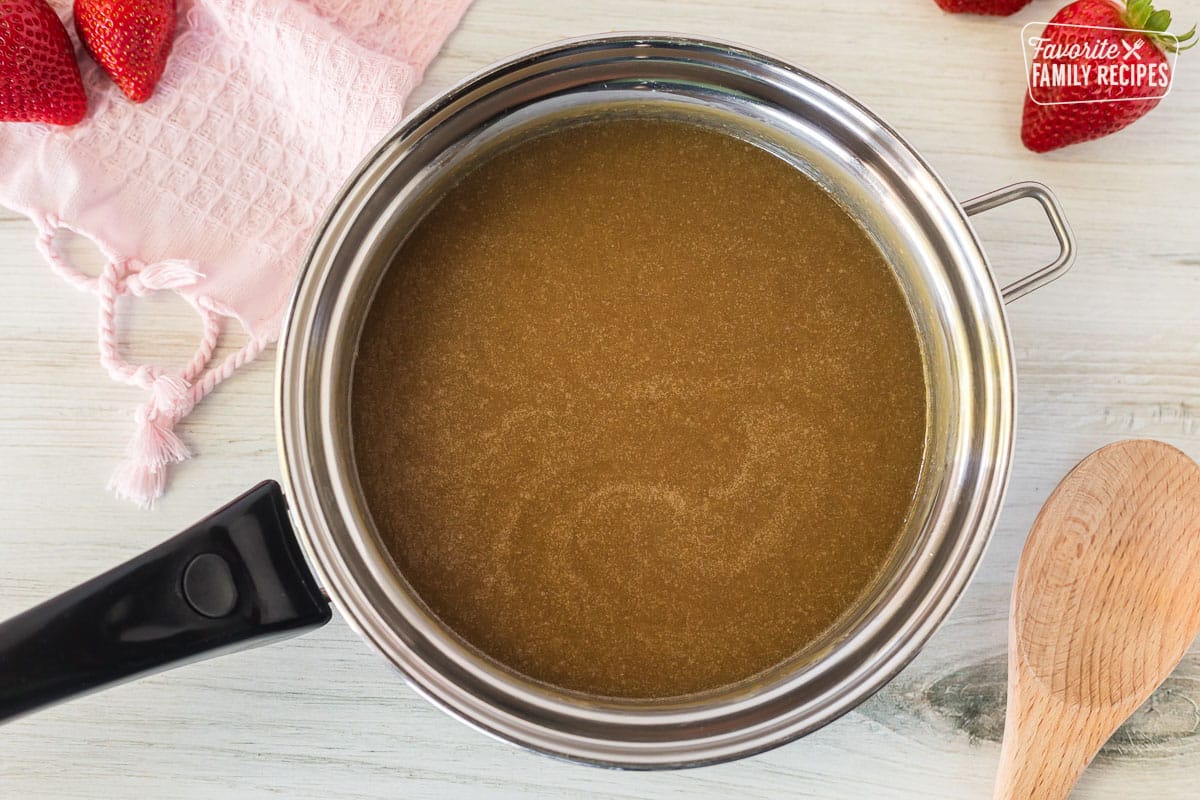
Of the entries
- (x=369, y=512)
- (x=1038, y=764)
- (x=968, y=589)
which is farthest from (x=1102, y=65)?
(x=369, y=512)

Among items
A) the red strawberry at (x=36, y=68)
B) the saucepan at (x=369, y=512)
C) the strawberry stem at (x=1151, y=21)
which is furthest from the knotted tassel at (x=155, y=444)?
the strawberry stem at (x=1151, y=21)

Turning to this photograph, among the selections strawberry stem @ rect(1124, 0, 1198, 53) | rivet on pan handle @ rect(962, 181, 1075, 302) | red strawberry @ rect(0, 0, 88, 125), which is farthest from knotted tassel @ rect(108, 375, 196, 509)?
strawberry stem @ rect(1124, 0, 1198, 53)

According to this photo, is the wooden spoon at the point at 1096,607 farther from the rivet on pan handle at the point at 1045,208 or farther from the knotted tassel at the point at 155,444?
the knotted tassel at the point at 155,444

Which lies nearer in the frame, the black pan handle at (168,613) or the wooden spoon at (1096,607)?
the black pan handle at (168,613)

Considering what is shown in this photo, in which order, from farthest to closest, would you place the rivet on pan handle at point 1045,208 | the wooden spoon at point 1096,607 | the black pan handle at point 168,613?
the wooden spoon at point 1096,607
the rivet on pan handle at point 1045,208
the black pan handle at point 168,613

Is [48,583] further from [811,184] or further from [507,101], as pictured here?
[811,184]

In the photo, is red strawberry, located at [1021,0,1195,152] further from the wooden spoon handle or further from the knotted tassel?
the knotted tassel

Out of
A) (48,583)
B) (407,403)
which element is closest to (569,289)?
(407,403)
